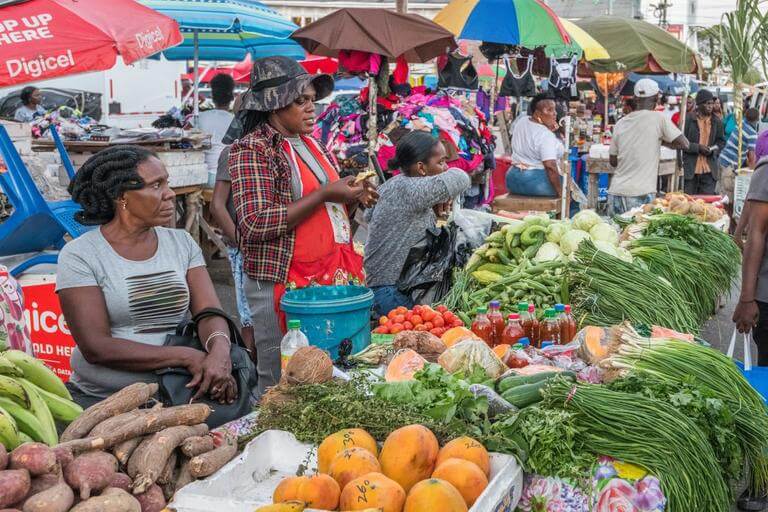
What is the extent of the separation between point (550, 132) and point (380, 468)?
846 centimetres

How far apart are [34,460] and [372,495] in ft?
2.84

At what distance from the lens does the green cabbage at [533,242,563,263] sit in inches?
230

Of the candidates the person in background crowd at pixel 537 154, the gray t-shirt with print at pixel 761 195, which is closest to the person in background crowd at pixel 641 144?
the person in background crowd at pixel 537 154

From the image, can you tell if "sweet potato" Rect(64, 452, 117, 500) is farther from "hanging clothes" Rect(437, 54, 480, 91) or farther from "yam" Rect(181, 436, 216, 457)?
"hanging clothes" Rect(437, 54, 480, 91)

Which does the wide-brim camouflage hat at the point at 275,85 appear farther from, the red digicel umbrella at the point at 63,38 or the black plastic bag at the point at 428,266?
the red digicel umbrella at the point at 63,38

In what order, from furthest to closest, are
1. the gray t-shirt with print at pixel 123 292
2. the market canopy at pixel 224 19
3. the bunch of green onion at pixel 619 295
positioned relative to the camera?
the market canopy at pixel 224 19
the bunch of green onion at pixel 619 295
the gray t-shirt with print at pixel 123 292

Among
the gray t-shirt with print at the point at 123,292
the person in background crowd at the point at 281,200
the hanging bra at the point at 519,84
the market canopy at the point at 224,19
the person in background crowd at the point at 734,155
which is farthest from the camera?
the person in background crowd at the point at 734,155

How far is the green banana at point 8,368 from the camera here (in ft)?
8.85

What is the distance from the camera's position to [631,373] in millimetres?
3412

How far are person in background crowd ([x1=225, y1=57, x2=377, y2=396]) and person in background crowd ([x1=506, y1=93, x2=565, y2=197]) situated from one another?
20.6 ft

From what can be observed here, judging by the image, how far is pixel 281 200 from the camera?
4301mm

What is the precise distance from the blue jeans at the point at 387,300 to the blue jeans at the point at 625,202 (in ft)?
17.6

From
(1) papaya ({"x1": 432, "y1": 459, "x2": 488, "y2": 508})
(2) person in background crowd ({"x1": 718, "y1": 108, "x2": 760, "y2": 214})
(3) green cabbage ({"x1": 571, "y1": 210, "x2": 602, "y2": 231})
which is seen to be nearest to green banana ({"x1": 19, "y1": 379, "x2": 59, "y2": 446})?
(1) papaya ({"x1": 432, "y1": 459, "x2": 488, "y2": 508})

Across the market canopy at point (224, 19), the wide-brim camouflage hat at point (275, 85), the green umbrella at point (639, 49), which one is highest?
the market canopy at point (224, 19)
